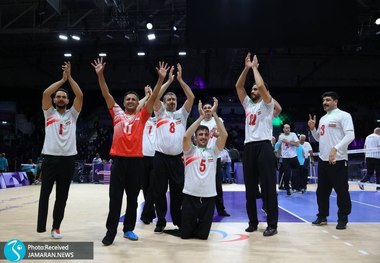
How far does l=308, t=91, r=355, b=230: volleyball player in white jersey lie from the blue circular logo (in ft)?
12.1

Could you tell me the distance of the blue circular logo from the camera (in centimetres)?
314

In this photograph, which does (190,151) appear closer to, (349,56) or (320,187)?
(320,187)

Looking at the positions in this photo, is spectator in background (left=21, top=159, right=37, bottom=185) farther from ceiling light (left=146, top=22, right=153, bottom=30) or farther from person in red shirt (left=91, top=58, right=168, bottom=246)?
person in red shirt (left=91, top=58, right=168, bottom=246)

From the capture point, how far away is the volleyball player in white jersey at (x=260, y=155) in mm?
4535

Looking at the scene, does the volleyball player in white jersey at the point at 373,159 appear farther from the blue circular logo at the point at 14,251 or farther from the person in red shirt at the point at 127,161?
the blue circular logo at the point at 14,251

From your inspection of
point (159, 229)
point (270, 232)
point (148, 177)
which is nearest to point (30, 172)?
point (148, 177)

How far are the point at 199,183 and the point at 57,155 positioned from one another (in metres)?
1.67

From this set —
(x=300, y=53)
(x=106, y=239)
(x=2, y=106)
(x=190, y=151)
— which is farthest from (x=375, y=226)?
(x=2, y=106)

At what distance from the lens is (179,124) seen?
15.8 feet

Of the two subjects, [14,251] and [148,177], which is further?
[148,177]

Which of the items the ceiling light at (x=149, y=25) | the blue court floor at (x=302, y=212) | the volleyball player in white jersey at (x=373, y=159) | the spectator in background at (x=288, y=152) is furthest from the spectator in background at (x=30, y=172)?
the volleyball player in white jersey at (x=373, y=159)

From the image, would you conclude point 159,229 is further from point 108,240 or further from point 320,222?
point 320,222

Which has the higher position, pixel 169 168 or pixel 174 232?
pixel 169 168

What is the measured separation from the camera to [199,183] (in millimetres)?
4363
